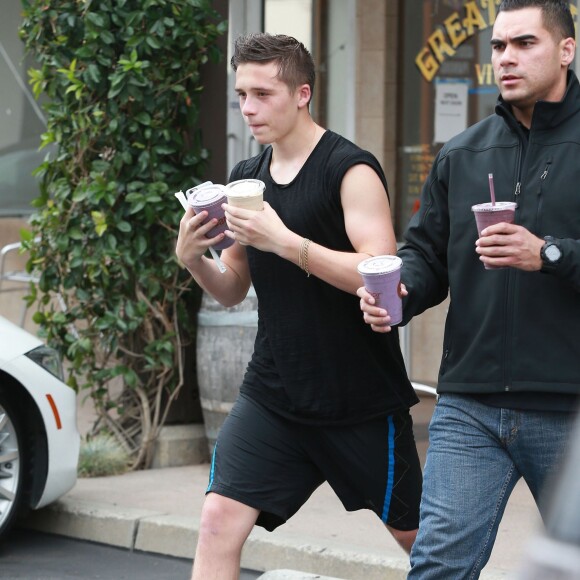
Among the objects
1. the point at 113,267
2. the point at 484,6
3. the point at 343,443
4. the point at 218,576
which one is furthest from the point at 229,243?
the point at 484,6

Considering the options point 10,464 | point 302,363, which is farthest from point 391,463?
point 10,464

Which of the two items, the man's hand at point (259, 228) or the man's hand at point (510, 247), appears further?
the man's hand at point (259, 228)

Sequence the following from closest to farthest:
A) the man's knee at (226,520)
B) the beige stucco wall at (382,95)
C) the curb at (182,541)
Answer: the man's knee at (226,520)
the curb at (182,541)
the beige stucco wall at (382,95)

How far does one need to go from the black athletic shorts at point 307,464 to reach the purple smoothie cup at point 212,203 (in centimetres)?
54

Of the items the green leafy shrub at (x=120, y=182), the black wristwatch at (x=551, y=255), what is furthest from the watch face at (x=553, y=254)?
the green leafy shrub at (x=120, y=182)

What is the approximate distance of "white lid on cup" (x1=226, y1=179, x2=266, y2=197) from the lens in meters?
3.75

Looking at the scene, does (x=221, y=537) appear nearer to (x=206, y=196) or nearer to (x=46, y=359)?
(x=206, y=196)

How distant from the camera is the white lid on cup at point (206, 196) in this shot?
12.7 ft

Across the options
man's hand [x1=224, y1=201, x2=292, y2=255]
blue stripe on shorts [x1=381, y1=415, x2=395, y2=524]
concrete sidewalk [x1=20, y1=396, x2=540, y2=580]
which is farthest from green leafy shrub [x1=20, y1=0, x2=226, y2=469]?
man's hand [x1=224, y1=201, x2=292, y2=255]

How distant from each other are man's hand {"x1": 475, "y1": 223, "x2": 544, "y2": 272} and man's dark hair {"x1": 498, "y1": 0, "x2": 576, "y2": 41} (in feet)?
1.82

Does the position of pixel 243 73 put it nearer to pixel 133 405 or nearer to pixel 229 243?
pixel 229 243

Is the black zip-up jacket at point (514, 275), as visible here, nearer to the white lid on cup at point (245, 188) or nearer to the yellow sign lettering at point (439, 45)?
the white lid on cup at point (245, 188)

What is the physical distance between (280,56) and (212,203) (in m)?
0.53

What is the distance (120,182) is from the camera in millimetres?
7223
